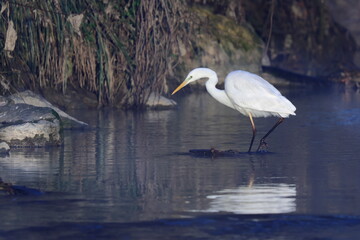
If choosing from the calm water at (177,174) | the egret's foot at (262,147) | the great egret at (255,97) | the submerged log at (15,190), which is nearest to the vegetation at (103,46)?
the calm water at (177,174)

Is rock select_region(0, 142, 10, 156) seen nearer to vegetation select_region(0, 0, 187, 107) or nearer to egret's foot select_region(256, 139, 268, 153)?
egret's foot select_region(256, 139, 268, 153)

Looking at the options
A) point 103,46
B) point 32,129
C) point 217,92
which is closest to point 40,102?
point 103,46

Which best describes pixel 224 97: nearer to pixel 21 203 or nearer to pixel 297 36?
pixel 21 203

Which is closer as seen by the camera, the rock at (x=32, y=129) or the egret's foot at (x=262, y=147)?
the egret's foot at (x=262, y=147)

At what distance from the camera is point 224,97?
12.6 meters

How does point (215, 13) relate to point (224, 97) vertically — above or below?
above

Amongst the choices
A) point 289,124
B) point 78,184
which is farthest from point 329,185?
point 289,124

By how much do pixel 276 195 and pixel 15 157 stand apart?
3551 millimetres

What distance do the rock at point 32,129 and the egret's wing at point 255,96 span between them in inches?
86.6

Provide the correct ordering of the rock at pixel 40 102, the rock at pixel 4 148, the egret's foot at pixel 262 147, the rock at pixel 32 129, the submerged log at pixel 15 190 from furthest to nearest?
the rock at pixel 40 102
the rock at pixel 32 129
the egret's foot at pixel 262 147
the rock at pixel 4 148
the submerged log at pixel 15 190

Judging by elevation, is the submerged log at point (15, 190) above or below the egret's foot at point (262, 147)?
below

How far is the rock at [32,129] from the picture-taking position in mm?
11602

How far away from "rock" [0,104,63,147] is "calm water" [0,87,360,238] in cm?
27

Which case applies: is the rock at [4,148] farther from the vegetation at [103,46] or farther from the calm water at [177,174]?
the vegetation at [103,46]
